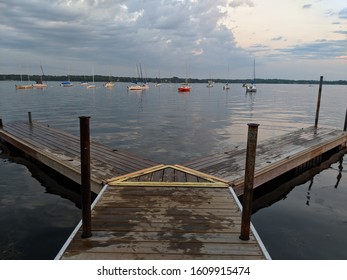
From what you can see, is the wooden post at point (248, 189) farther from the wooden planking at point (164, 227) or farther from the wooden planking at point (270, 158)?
the wooden planking at point (270, 158)

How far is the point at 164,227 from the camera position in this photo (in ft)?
17.2

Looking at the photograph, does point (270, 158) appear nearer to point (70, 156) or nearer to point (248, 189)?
point (248, 189)

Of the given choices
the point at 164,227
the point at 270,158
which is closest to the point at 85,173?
the point at 164,227

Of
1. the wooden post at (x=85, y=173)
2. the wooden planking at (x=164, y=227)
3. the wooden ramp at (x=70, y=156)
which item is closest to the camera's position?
the wooden planking at (x=164, y=227)

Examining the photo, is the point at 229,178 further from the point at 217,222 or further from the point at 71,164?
the point at 71,164

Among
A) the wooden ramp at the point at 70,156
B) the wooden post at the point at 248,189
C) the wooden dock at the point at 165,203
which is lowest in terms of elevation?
the wooden ramp at the point at 70,156

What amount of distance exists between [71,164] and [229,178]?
206 inches

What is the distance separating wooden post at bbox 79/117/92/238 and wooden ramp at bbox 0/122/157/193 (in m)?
2.78

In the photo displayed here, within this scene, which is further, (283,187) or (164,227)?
(283,187)

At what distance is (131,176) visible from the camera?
8102 mm

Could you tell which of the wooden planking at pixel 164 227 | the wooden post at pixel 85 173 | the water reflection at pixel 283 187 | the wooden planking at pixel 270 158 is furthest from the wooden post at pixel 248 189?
the water reflection at pixel 283 187

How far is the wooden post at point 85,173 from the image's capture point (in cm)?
459

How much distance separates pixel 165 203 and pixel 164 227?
43.7 inches

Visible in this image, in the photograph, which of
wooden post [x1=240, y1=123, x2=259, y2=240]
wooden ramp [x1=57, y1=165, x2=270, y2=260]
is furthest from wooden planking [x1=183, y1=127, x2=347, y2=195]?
wooden post [x1=240, y1=123, x2=259, y2=240]
